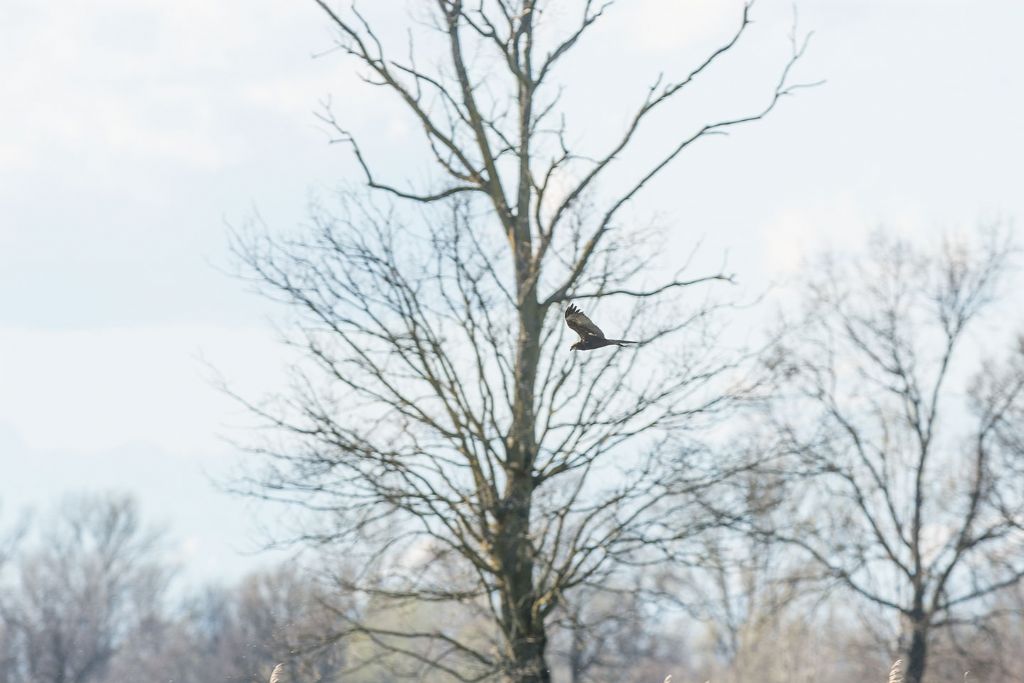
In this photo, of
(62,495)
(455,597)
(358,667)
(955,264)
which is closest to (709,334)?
(455,597)

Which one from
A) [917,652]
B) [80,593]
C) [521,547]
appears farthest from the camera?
[80,593]

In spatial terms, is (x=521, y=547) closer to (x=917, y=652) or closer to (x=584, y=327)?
(x=584, y=327)

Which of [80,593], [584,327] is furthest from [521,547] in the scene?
[80,593]

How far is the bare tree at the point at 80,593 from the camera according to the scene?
65.6m

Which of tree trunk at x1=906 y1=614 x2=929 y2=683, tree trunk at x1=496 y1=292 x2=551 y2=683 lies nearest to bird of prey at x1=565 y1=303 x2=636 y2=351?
tree trunk at x1=496 y1=292 x2=551 y2=683

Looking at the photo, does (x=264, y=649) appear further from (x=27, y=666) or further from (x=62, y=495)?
(x=62, y=495)

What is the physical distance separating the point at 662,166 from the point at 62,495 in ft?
286

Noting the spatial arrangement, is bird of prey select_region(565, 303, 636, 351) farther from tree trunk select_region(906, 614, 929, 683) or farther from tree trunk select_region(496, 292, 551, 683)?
tree trunk select_region(906, 614, 929, 683)

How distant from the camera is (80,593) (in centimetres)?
8056

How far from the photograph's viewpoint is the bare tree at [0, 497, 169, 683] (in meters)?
65.6

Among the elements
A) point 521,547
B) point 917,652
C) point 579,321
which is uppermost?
point 579,321

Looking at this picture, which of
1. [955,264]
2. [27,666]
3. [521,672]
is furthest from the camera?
[27,666]

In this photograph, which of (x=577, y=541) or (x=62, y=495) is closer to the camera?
(x=577, y=541)

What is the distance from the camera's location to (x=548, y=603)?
597 inches
